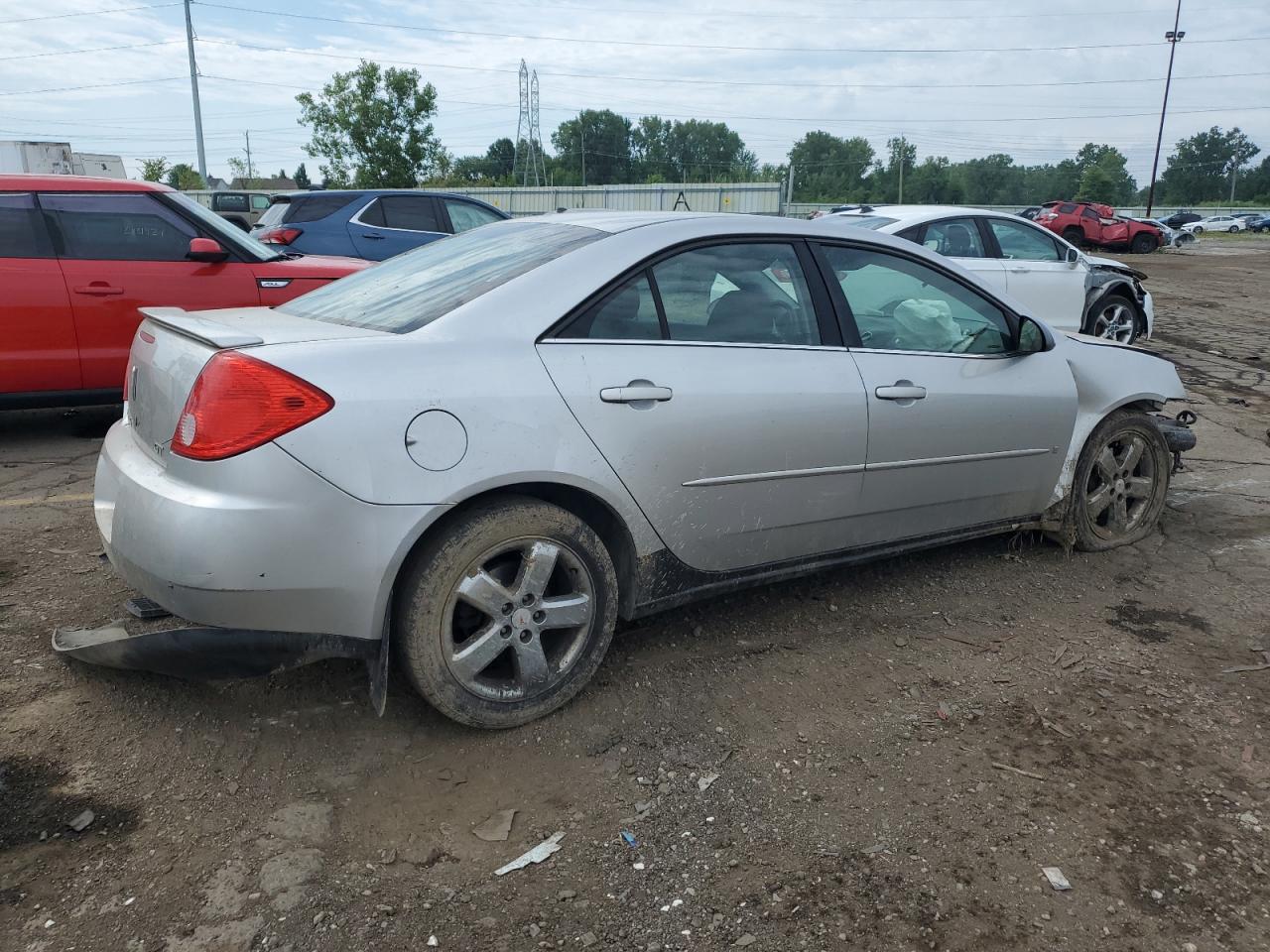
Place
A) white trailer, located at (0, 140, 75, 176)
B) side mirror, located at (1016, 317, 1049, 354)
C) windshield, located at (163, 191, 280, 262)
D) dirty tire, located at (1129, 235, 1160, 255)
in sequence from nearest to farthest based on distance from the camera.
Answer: side mirror, located at (1016, 317, 1049, 354), windshield, located at (163, 191, 280, 262), white trailer, located at (0, 140, 75, 176), dirty tire, located at (1129, 235, 1160, 255)

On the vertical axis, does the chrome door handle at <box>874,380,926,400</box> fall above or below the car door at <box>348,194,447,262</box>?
below

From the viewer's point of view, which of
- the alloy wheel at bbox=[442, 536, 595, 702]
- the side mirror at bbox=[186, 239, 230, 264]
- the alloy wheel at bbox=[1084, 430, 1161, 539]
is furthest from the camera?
the side mirror at bbox=[186, 239, 230, 264]

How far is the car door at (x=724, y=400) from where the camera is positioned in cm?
301

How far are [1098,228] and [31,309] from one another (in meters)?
33.7

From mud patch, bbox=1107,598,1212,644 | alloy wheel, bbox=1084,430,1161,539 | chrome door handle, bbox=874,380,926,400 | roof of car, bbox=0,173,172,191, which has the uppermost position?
roof of car, bbox=0,173,172,191

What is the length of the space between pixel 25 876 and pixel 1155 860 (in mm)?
2781

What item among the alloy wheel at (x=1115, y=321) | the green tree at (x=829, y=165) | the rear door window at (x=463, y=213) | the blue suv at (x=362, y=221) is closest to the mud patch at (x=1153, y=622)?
the alloy wheel at (x=1115, y=321)

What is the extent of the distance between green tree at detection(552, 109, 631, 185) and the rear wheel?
95.9 m

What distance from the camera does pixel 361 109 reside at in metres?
45.1

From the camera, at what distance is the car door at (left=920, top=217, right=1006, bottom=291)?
8547 mm

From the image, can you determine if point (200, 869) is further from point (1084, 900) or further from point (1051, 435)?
point (1051, 435)

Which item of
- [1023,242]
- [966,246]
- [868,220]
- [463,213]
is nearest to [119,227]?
[868,220]

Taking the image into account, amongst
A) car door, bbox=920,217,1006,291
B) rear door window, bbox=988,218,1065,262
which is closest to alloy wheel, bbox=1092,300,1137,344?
rear door window, bbox=988,218,1065,262

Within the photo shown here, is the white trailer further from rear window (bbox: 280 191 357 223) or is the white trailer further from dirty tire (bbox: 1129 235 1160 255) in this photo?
dirty tire (bbox: 1129 235 1160 255)
